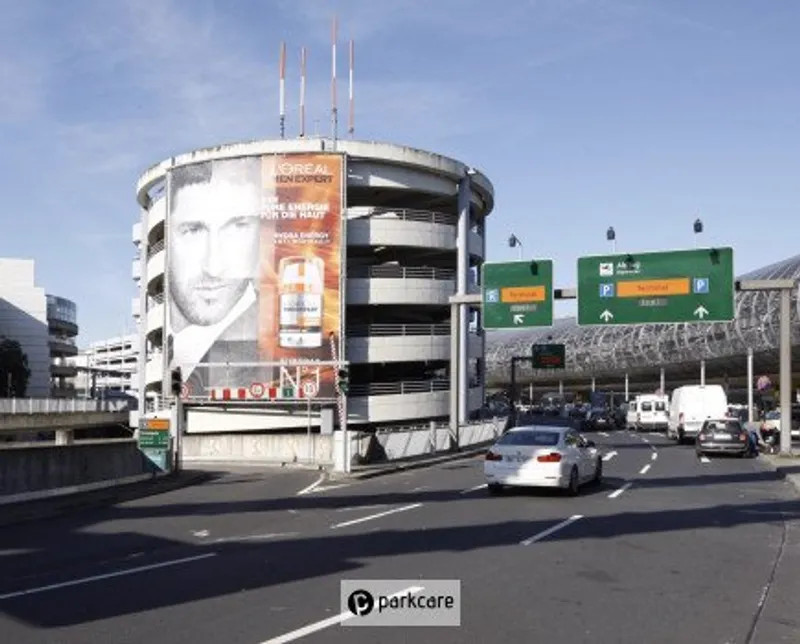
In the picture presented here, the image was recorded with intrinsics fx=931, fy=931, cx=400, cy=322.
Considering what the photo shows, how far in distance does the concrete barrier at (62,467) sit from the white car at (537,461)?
8846mm

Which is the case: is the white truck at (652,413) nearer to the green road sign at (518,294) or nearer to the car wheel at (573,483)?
the green road sign at (518,294)

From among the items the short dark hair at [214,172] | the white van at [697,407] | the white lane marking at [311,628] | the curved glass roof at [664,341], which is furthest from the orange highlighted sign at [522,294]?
the curved glass roof at [664,341]

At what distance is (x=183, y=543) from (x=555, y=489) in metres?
9.57

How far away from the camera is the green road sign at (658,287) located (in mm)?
33000

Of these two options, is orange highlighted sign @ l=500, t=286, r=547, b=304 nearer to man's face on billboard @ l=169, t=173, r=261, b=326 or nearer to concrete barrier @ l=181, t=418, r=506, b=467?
concrete barrier @ l=181, t=418, r=506, b=467

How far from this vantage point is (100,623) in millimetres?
8102

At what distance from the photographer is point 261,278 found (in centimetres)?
5197

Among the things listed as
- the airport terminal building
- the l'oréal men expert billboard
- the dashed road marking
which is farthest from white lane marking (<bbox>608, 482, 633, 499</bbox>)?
the l'oréal men expert billboard

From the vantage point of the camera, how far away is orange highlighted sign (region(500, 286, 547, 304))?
3553cm

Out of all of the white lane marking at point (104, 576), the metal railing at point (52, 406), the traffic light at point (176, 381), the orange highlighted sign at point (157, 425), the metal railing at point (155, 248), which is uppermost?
the metal railing at point (155, 248)

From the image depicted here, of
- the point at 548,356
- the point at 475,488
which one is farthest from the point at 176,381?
the point at 548,356

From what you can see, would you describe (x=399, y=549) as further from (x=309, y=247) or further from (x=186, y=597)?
(x=309, y=247)

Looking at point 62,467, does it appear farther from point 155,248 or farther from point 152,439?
point 155,248

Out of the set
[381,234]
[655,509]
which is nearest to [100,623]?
[655,509]
